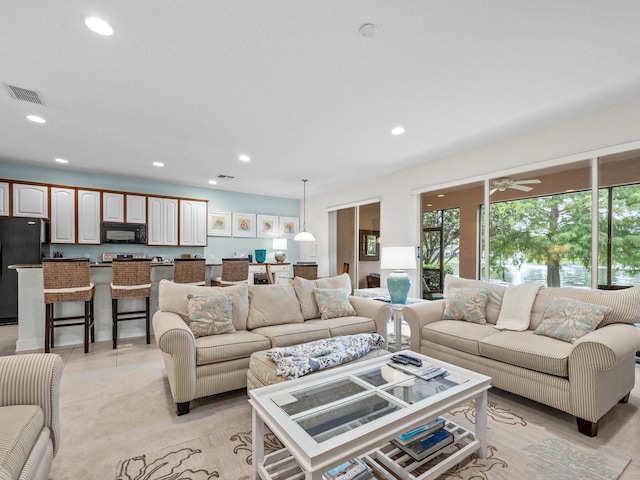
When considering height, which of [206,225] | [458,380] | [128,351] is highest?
[206,225]

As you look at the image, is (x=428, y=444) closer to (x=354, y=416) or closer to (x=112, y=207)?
(x=354, y=416)

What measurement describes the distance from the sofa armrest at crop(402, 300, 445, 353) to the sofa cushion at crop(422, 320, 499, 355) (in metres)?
0.06

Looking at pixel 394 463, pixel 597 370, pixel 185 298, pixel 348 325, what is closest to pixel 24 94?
pixel 185 298

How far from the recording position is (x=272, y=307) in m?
3.29

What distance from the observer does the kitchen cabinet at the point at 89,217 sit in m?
5.63

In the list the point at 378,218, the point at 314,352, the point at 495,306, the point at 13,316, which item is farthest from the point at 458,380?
the point at 13,316

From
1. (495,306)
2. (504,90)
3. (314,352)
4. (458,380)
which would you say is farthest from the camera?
(495,306)

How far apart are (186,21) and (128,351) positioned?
3.60 metres

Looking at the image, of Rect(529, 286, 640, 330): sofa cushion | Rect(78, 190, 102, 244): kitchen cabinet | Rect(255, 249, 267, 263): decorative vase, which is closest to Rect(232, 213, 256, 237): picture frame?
Rect(255, 249, 267, 263): decorative vase

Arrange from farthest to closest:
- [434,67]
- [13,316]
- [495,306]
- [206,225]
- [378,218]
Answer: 1. [206,225]
2. [378,218]
3. [13,316]
4. [495,306]
5. [434,67]

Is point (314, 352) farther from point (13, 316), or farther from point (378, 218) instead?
point (13, 316)

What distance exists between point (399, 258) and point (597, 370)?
88.0 inches

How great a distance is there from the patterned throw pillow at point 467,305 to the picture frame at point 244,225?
535 centimetres

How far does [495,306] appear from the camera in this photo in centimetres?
321
